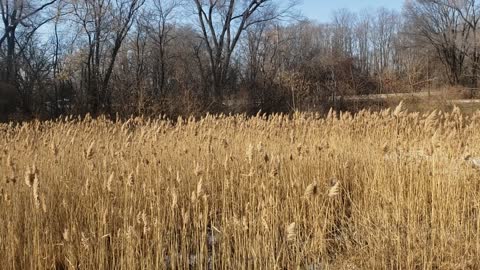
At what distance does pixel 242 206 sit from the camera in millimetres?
3168

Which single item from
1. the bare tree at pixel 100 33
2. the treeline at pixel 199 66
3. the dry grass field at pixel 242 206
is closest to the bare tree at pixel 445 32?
the treeline at pixel 199 66

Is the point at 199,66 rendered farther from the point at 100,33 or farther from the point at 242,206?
the point at 242,206

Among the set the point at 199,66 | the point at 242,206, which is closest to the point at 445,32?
the point at 199,66

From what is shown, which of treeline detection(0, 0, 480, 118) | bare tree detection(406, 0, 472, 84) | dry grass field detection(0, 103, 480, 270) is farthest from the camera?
bare tree detection(406, 0, 472, 84)

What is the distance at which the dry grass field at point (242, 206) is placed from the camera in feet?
Result: 7.48

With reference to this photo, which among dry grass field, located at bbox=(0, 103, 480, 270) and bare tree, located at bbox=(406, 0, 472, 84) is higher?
bare tree, located at bbox=(406, 0, 472, 84)

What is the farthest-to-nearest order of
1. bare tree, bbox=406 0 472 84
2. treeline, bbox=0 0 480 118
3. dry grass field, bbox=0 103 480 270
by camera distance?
bare tree, bbox=406 0 472 84
treeline, bbox=0 0 480 118
dry grass field, bbox=0 103 480 270

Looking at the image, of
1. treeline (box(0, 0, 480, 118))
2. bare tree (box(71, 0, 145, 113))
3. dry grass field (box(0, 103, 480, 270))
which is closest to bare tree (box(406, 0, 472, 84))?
treeline (box(0, 0, 480, 118))

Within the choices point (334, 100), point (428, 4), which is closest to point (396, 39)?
point (428, 4)

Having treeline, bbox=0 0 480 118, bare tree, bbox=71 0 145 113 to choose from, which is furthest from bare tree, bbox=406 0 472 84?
bare tree, bbox=71 0 145 113

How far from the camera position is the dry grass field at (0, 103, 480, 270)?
7.48 ft

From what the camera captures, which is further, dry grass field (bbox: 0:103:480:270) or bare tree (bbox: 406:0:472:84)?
bare tree (bbox: 406:0:472:84)

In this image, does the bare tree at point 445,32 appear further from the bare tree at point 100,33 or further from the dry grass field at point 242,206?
the dry grass field at point 242,206

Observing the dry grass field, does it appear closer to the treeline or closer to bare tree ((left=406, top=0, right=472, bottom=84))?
the treeline
